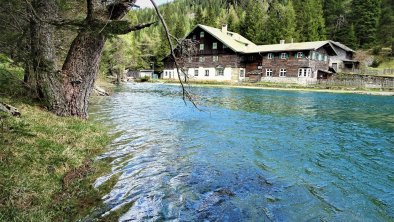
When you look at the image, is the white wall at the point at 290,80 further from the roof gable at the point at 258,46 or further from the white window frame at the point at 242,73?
the white window frame at the point at 242,73

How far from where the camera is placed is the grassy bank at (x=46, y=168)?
404cm

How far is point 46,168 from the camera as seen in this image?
5238mm

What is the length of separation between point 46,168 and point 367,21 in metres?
80.8

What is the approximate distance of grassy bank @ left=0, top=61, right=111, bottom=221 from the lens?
4.04 meters

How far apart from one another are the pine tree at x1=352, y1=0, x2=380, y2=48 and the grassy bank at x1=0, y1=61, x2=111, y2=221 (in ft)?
253

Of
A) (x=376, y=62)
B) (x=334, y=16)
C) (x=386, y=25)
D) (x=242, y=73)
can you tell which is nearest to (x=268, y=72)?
(x=242, y=73)

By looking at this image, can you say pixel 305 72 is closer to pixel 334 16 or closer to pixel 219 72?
pixel 219 72

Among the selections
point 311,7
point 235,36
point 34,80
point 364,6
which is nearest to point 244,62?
point 235,36

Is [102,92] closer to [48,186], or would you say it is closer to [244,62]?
[48,186]

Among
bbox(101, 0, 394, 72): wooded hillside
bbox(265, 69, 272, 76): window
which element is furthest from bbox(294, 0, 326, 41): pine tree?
bbox(265, 69, 272, 76): window

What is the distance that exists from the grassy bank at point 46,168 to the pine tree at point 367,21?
76994 mm

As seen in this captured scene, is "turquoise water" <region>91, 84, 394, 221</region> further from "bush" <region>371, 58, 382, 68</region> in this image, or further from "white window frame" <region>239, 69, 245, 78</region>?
"bush" <region>371, 58, 382, 68</region>

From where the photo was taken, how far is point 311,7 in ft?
235

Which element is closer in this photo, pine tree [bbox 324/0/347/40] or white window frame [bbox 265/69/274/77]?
white window frame [bbox 265/69/274/77]
